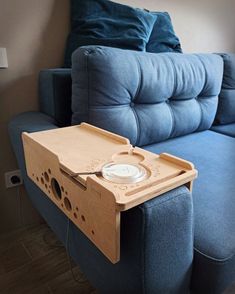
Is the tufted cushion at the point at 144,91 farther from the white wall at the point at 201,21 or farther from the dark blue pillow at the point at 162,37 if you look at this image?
the white wall at the point at 201,21

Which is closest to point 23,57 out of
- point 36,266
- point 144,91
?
point 144,91

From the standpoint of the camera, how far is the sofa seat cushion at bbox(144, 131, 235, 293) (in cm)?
64

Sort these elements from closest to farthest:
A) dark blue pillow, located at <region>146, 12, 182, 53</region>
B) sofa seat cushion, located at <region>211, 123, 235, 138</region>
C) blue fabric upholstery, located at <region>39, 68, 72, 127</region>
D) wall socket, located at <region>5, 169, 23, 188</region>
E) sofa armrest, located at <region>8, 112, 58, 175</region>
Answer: sofa armrest, located at <region>8, 112, 58, 175</region> < blue fabric upholstery, located at <region>39, 68, 72, 127</region> < wall socket, located at <region>5, 169, 23, 188</region> < dark blue pillow, located at <region>146, 12, 182, 53</region> < sofa seat cushion, located at <region>211, 123, 235, 138</region>

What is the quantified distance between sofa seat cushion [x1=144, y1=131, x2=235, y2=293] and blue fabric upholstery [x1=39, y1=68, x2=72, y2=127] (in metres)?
0.44

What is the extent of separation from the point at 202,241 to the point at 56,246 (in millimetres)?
842

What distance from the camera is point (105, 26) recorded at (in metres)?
1.21

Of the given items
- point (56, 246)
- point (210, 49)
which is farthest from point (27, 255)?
point (210, 49)

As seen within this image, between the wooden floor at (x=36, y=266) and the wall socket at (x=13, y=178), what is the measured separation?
0.89ft

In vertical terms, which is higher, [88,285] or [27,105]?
[27,105]

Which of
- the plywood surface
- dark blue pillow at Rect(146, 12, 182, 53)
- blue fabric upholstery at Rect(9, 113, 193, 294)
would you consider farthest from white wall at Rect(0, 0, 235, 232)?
blue fabric upholstery at Rect(9, 113, 193, 294)

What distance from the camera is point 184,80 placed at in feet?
4.19

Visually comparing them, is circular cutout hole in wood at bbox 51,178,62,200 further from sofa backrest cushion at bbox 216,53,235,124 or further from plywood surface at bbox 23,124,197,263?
sofa backrest cushion at bbox 216,53,235,124

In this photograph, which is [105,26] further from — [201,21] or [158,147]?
[201,21]

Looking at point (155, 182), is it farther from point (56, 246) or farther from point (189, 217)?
point (56, 246)
